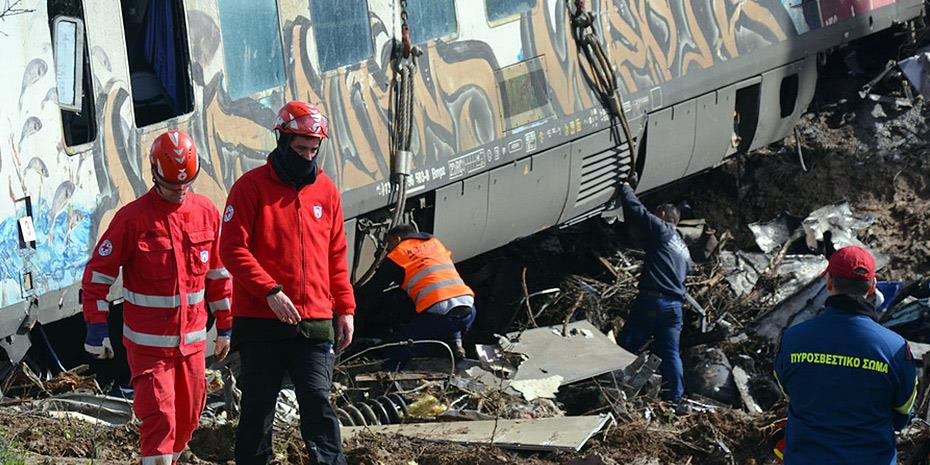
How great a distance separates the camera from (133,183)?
8.33 metres

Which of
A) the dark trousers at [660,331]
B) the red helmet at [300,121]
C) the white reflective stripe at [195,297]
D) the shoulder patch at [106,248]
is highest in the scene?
the red helmet at [300,121]

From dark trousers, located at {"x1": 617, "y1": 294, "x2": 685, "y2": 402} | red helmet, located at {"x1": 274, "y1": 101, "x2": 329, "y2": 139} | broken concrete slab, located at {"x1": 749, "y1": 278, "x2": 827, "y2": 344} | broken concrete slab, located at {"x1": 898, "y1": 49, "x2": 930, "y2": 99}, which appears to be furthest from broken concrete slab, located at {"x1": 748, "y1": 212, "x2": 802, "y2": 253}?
red helmet, located at {"x1": 274, "y1": 101, "x2": 329, "y2": 139}

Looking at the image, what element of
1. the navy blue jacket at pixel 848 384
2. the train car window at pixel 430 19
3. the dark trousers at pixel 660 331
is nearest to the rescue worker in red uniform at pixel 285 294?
the navy blue jacket at pixel 848 384

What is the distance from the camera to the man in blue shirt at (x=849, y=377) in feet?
18.0

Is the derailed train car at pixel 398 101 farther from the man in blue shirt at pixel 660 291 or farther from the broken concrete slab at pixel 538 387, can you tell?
the broken concrete slab at pixel 538 387

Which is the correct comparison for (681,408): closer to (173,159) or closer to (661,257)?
(661,257)

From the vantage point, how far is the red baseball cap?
5.57m

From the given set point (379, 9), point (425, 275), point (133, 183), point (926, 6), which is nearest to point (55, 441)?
point (133, 183)

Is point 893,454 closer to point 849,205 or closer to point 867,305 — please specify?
point 867,305

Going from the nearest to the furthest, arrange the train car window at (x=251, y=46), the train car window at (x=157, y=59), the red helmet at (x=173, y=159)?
the red helmet at (x=173, y=159), the train car window at (x=157, y=59), the train car window at (x=251, y=46)

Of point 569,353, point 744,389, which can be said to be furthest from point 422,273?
point 744,389

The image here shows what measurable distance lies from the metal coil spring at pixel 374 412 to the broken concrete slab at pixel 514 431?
0.91ft

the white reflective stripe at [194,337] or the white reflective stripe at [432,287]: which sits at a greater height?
the white reflective stripe at [194,337]

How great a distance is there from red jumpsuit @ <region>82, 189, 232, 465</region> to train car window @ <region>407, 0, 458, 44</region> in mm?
3776
